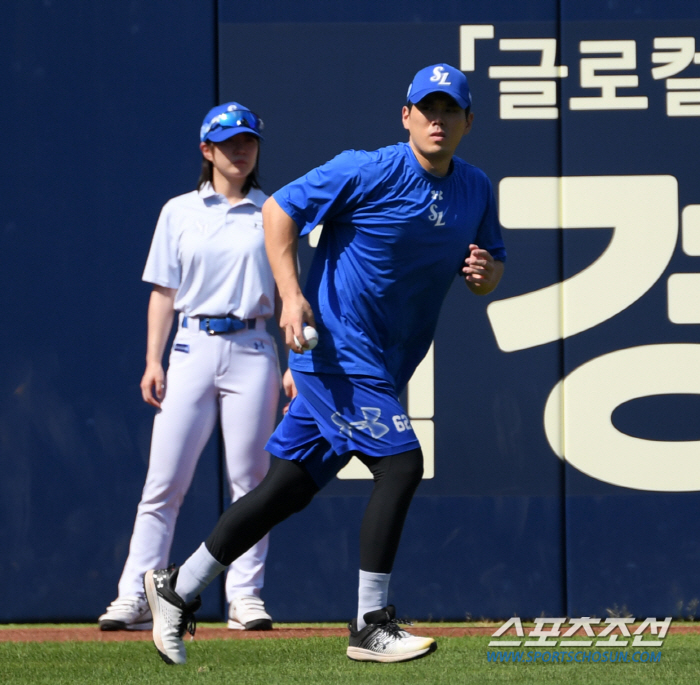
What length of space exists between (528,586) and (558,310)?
1.18 metres

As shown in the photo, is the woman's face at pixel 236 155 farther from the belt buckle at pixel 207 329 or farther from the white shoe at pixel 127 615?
the white shoe at pixel 127 615

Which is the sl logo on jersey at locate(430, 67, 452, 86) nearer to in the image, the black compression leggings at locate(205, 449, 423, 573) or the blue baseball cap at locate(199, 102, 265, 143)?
the black compression leggings at locate(205, 449, 423, 573)

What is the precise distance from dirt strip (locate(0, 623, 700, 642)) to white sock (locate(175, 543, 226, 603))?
3.11 ft

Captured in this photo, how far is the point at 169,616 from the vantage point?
336 centimetres

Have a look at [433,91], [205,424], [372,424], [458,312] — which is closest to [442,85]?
[433,91]

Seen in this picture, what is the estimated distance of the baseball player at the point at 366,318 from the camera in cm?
324

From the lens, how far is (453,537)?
4.84 m

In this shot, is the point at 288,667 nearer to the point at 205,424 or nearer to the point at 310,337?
the point at 310,337

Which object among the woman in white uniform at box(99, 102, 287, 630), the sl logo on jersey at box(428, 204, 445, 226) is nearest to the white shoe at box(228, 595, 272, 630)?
the woman in white uniform at box(99, 102, 287, 630)

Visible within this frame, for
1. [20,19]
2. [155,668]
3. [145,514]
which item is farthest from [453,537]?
[20,19]

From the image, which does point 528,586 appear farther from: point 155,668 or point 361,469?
point 155,668

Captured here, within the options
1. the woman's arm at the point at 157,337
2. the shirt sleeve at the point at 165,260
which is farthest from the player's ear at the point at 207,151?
the woman's arm at the point at 157,337

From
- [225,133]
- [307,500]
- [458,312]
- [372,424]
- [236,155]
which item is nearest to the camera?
[372,424]

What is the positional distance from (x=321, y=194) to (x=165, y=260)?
145 cm
